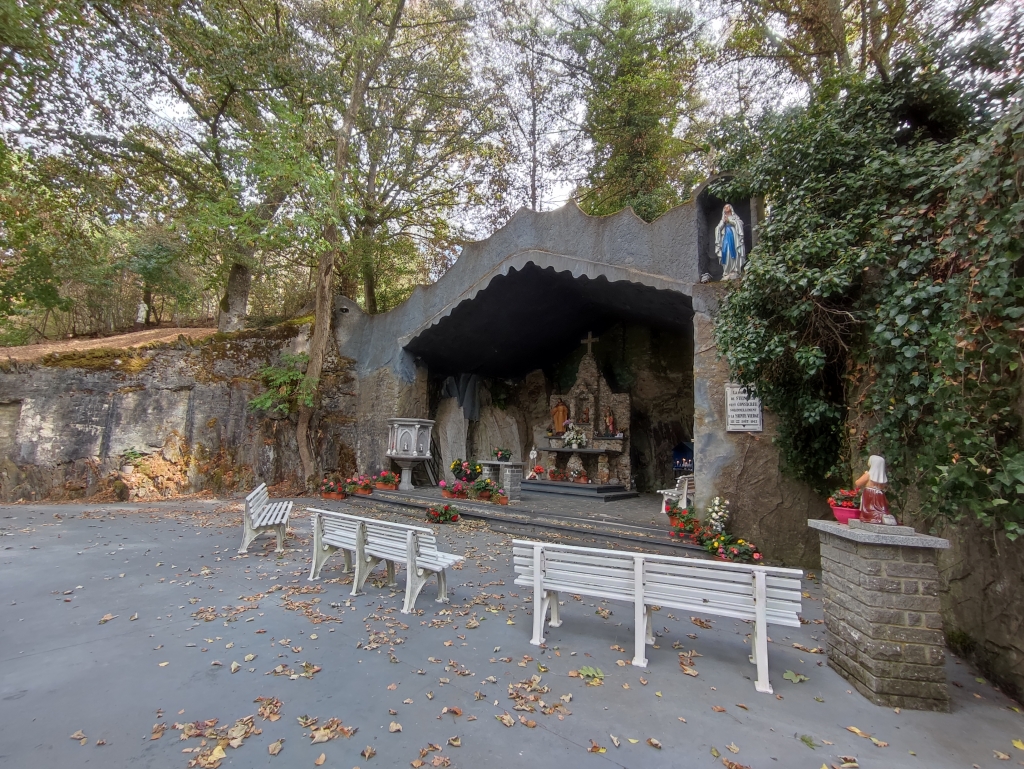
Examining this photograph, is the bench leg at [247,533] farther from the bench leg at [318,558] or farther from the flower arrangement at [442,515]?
the flower arrangement at [442,515]

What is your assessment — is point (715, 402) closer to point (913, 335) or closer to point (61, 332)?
point (913, 335)

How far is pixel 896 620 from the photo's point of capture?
104 inches

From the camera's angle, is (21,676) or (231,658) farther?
(231,658)

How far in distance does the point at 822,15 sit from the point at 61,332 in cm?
1925

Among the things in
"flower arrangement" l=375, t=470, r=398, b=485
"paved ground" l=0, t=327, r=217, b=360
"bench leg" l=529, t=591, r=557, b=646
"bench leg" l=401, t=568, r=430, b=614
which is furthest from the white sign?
"paved ground" l=0, t=327, r=217, b=360

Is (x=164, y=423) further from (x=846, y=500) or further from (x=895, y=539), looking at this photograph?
(x=895, y=539)

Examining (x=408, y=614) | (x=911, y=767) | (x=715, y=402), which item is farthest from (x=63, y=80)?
(x=911, y=767)

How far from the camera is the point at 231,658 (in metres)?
2.96

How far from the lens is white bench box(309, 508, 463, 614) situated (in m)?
3.94

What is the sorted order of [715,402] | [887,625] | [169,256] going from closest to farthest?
[887,625], [715,402], [169,256]

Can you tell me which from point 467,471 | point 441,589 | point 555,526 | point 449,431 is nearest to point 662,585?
point 441,589

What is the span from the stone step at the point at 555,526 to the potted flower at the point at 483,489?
0.20m

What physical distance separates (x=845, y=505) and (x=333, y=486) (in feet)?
29.2

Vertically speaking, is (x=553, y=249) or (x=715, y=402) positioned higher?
(x=553, y=249)
